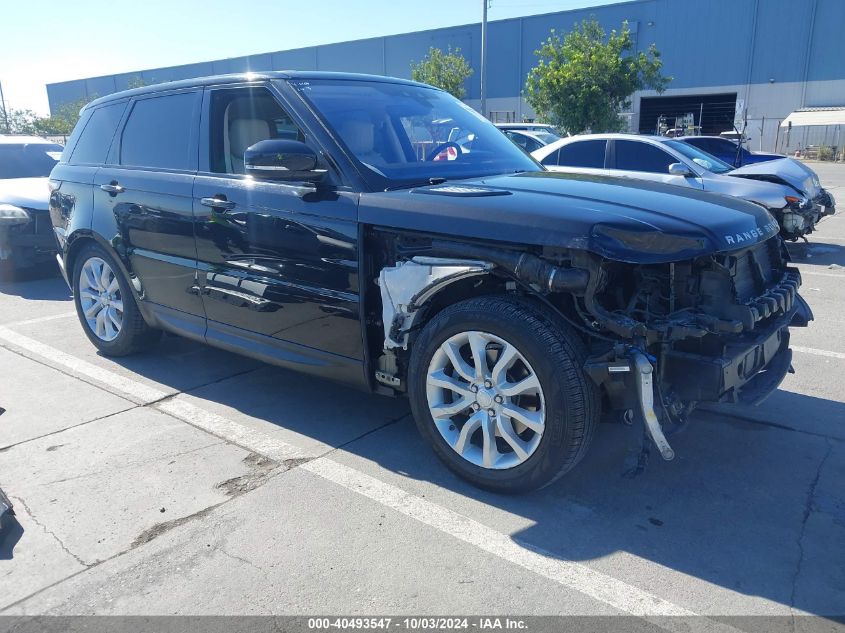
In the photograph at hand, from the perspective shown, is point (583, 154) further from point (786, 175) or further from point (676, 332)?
point (676, 332)

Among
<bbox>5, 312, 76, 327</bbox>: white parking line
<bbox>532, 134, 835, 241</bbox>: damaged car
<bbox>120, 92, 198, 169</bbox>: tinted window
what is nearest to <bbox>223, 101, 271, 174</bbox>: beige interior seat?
<bbox>120, 92, 198, 169</bbox>: tinted window

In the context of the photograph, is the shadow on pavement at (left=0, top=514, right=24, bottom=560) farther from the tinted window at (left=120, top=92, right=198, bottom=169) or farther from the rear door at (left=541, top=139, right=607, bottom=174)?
the rear door at (left=541, top=139, right=607, bottom=174)

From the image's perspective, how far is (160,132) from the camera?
470 cm

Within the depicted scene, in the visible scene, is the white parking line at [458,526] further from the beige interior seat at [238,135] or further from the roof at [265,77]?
the roof at [265,77]

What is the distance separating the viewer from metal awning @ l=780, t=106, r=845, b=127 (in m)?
34.3

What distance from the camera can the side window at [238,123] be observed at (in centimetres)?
406

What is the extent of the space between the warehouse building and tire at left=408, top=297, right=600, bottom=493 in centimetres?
3734

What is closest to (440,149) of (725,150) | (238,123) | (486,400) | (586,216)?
(238,123)

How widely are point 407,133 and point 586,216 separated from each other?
61.6 inches

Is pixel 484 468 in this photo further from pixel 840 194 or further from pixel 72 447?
pixel 840 194

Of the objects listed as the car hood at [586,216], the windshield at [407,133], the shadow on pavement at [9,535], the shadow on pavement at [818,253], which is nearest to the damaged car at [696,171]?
the shadow on pavement at [818,253]

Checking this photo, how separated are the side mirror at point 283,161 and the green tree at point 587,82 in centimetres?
1936

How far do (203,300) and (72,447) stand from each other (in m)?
1.15

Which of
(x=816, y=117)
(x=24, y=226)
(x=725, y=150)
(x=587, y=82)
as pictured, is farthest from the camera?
(x=816, y=117)
